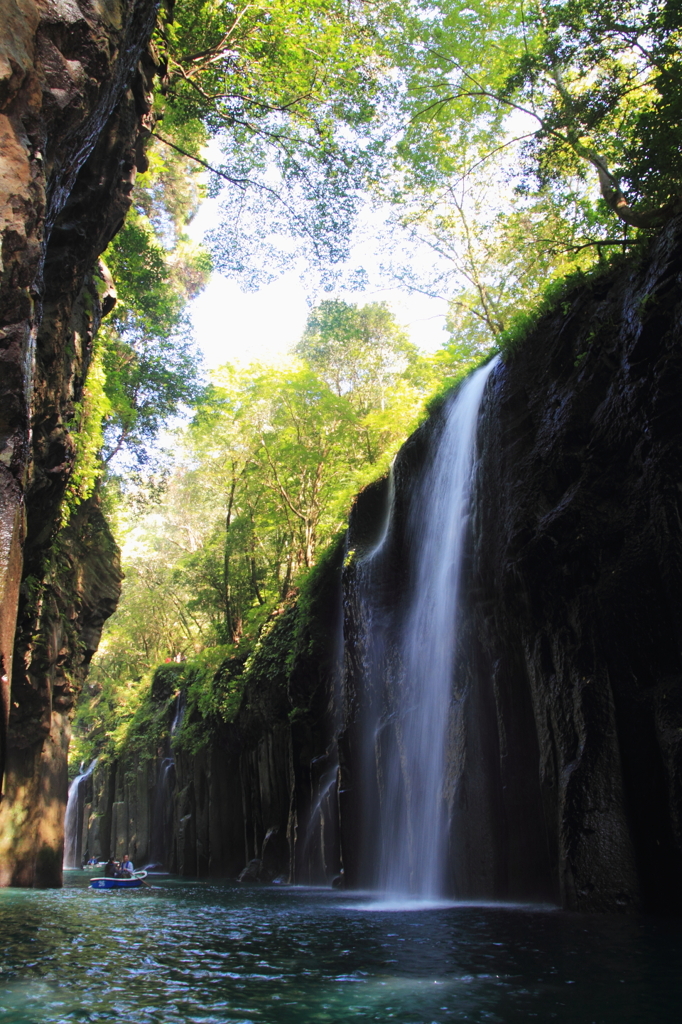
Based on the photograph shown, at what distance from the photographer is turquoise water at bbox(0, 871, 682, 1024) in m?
3.60

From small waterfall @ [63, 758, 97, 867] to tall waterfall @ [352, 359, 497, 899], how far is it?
86.2ft

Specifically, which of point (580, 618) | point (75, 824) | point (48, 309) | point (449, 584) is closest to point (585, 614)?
point (580, 618)

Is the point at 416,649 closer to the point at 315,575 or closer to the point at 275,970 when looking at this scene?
the point at 315,575

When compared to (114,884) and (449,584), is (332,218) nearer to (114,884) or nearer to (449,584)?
(449,584)

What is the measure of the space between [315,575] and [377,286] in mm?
10093

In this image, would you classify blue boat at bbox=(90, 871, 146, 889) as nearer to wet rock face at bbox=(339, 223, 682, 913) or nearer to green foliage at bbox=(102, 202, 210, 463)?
wet rock face at bbox=(339, 223, 682, 913)

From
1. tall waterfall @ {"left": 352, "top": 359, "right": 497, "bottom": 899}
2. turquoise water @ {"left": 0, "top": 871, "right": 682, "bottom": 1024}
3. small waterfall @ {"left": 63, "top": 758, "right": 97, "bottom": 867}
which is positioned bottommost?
small waterfall @ {"left": 63, "top": 758, "right": 97, "bottom": 867}

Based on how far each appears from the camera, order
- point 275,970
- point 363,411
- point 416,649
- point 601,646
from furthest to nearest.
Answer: point 363,411
point 416,649
point 601,646
point 275,970

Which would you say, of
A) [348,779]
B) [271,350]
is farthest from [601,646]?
[271,350]

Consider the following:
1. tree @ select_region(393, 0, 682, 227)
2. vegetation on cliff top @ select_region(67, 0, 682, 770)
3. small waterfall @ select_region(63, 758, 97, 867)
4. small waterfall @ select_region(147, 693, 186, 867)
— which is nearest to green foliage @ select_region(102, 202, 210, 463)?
vegetation on cliff top @ select_region(67, 0, 682, 770)

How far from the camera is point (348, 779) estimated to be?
1295cm

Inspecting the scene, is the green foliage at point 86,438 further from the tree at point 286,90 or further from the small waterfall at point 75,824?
the small waterfall at point 75,824

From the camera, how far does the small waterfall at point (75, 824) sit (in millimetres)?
33938

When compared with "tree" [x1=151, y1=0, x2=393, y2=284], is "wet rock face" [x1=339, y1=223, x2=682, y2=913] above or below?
below
